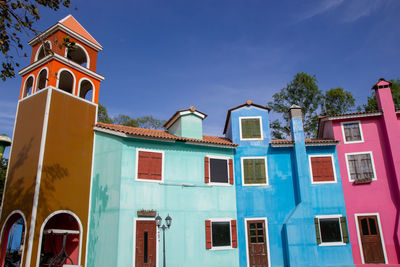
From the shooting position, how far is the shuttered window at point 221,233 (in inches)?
634

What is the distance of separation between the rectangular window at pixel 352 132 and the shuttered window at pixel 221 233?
8.35 meters

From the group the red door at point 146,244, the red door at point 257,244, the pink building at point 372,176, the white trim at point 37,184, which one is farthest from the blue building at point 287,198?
the white trim at point 37,184

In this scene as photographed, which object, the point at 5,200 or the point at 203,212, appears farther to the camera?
the point at 203,212

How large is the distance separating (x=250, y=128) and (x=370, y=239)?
870 cm

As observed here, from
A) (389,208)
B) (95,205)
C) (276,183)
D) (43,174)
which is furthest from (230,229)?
(43,174)

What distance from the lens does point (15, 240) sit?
26.6 metres

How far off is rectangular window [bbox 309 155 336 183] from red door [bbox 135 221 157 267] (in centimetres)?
935

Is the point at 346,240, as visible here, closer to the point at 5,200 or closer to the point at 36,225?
the point at 36,225

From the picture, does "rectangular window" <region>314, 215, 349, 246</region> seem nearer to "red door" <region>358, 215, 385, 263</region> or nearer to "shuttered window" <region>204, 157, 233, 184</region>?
"red door" <region>358, 215, 385, 263</region>

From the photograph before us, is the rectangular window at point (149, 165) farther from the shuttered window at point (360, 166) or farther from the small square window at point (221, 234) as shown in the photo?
the shuttered window at point (360, 166)

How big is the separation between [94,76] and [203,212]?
961cm

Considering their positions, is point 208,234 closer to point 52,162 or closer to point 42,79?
point 52,162

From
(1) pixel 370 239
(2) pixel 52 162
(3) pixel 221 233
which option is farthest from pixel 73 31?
(1) pixel 370 239

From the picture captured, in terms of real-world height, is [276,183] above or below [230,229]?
above
